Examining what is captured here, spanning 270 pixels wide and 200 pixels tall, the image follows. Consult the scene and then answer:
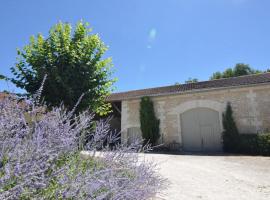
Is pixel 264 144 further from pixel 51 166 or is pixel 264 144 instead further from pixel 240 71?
pixel 240 71

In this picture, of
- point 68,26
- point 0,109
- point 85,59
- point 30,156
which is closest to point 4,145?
point 30,156

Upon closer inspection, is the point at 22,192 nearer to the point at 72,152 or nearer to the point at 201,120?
the point at 72,152

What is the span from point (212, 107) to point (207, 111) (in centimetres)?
32

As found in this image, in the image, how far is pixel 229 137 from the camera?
11125 millimetres

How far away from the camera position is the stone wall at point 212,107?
11055 mm

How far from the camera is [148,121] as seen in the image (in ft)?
43.3

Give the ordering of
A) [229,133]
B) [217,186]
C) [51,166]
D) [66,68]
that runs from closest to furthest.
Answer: [51,166]
[217,186]
[66,68]
[229,133]

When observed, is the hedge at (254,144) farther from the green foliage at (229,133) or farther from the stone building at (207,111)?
the stone building at (207,111)

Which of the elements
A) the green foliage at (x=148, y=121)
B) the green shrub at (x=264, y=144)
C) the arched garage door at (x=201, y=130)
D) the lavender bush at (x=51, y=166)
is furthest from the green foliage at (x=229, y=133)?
the lavender bush at (x=51, y=166)

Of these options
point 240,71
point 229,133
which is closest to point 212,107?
point 229,133

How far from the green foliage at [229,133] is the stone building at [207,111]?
0.29 m

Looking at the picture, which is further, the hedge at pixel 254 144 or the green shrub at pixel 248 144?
the green shrub at pixel 248 144

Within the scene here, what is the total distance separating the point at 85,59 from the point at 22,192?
552cm

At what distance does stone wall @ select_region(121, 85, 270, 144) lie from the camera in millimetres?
11055
